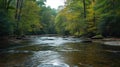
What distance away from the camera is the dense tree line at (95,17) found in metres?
32.5

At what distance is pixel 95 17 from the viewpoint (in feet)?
131

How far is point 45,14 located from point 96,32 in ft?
163

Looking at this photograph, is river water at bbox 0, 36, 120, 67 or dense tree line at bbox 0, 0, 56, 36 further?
dense tree line at bbox 0, 0, 56, 36

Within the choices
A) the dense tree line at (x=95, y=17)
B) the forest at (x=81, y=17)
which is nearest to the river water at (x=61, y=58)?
the forest at (x=81, y=17)

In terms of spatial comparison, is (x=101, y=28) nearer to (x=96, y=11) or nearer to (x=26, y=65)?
(x=96, y=11)

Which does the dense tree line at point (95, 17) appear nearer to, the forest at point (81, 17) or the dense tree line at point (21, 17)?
the forest at point (81, 17)

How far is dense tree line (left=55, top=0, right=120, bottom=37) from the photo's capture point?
107ft

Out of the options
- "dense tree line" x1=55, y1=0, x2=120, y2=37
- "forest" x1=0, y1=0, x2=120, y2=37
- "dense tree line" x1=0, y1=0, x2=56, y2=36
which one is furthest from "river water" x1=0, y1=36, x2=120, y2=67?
"dense tree line" x1=55, y1=0, x2=120, y2=37

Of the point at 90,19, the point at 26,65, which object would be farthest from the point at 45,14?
the point at 26,65

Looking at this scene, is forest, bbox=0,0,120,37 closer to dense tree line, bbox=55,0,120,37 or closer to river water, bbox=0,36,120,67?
dense tree line, bbox=55,0,120,37

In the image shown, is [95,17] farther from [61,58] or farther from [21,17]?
[61,58]

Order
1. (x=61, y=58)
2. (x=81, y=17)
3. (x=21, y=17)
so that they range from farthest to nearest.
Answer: (x=21, y=17)
(x=81, y=17)
(x=61, y=58)

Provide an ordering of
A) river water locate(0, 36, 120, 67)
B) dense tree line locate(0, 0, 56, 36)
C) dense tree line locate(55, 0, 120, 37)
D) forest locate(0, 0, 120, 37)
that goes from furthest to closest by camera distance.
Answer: dense tree line locate(55, 0, 120, 37)
forest locate(0, 0, 120, 37)
dense tree line locate(0, 0, 56, 36)
river water locate(0, 36, 120, 67)

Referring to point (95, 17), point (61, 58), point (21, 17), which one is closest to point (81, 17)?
point (95, 17)
